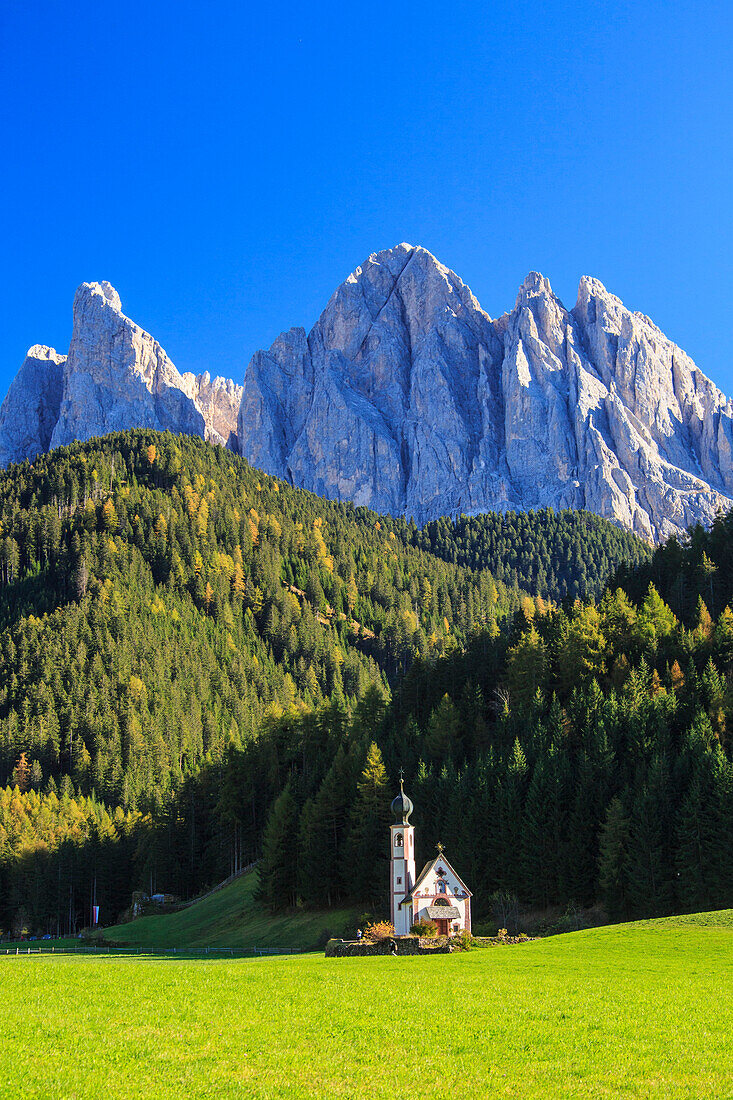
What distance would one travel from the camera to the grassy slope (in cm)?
6738

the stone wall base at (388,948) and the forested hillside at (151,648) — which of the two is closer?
the stone wall base at (388,948)

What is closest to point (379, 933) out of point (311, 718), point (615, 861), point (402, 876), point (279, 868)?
point (402, 876)

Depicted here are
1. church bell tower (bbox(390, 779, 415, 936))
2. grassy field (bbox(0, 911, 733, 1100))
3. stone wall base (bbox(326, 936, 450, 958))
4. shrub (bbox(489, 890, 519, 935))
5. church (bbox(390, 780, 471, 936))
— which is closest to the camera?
grassy field (bbox(0, 911, 733, 1100))

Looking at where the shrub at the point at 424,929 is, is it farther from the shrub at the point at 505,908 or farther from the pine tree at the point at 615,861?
the pine tree at the point at 615,861

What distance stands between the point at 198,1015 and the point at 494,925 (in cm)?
4118

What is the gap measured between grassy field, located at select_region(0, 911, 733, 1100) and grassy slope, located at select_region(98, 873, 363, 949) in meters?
35.8

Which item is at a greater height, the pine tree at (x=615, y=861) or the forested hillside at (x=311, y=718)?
the forested hillside at (x=311, y=718)

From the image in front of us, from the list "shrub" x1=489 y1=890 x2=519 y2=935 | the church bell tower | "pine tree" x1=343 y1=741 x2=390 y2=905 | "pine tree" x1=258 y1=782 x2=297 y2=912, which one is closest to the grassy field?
the church bell tower

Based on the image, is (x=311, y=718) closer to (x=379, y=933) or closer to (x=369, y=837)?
(x=369, y=837)

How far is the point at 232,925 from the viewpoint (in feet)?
247

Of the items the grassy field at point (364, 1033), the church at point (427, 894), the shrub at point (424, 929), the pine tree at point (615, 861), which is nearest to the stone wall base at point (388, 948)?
the shrub at point (424, 929)

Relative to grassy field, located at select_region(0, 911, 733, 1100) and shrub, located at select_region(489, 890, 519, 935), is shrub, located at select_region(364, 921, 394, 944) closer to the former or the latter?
shrub, located at select_region(489, 890, 519, 935)

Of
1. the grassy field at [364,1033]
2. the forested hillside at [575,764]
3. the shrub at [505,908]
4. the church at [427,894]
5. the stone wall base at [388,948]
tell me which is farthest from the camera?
the shrub at [505,908]

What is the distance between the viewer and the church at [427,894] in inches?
2240
